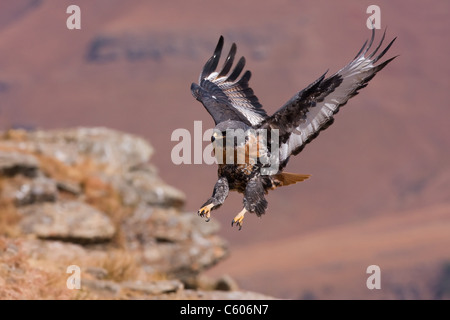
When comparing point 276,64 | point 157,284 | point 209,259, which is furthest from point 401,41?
point 157,284

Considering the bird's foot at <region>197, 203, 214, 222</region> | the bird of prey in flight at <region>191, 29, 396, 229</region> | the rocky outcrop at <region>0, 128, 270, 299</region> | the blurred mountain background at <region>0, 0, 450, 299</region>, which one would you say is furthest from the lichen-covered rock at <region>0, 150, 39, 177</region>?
the blurred mountain background at <region>0, 0, 450, 299</region>

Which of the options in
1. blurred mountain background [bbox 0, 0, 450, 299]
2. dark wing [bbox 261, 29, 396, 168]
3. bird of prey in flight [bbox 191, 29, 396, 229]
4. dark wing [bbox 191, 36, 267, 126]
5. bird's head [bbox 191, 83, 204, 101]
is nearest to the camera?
bird of prey in flight [bbox 191, 29, 396, 229]

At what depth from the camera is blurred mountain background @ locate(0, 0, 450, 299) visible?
183ft

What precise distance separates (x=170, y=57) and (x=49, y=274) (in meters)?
86.1

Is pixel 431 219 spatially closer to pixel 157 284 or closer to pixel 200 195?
pixel 200 195

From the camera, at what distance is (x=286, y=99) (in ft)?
253

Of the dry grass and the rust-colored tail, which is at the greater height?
the rust-colored tail

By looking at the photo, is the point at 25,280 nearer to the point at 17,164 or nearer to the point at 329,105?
the point at 329,105

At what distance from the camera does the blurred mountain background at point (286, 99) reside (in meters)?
55.8

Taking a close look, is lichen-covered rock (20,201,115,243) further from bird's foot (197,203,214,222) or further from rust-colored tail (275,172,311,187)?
bird's foot (197,203,214,222)

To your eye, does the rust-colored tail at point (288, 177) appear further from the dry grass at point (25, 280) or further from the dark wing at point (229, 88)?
the dry grass at point (25, 280)

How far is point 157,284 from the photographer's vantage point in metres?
10.9

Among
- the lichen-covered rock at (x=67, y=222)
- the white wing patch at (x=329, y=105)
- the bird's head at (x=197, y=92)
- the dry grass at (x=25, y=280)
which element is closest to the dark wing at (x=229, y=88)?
the bird's head at (x=197, y=92)

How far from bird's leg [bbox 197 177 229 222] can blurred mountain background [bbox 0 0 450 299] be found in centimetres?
4411
